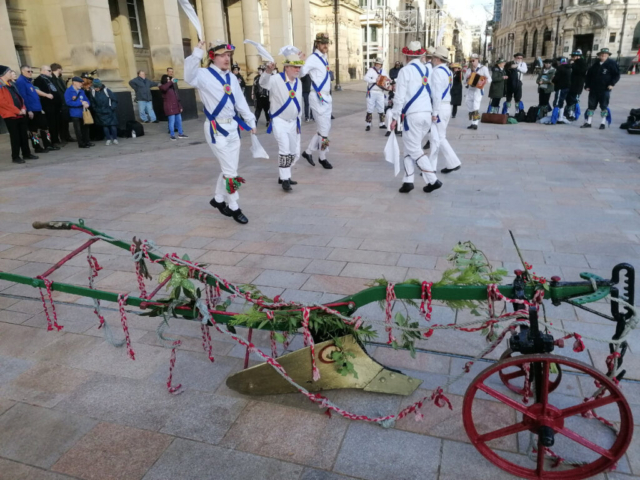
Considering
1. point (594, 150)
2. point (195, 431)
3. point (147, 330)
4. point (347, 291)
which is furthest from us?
point (594, 150)

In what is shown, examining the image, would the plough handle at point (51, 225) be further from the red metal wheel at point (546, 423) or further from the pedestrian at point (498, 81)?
A: the pedestrian at point (498, 81)

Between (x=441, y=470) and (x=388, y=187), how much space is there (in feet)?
19.9

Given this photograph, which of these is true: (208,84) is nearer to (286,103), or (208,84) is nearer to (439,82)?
(286,103)

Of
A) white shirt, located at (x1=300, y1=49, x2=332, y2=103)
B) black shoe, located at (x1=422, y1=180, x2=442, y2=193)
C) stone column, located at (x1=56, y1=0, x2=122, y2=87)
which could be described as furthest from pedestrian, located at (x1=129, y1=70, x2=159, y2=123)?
black shoe, located at (x1=422, y1=180, x2=442, y2=193)

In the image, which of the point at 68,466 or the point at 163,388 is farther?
the point at 163,388

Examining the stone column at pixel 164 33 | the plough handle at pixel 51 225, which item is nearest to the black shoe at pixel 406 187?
the plough handle at pixel 51 225

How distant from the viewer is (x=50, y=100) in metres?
12.4

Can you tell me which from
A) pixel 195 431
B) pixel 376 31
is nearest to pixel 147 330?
pixel 195 431

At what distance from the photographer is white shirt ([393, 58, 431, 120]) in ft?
23.1

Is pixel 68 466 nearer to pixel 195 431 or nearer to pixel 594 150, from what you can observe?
pixel 195 431

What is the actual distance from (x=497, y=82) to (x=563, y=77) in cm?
182

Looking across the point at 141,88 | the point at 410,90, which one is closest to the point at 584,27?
the point at 141,88

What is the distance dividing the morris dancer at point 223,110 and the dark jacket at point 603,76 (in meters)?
10.8

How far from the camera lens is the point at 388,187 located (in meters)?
8.12
